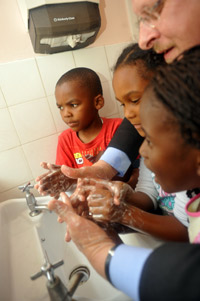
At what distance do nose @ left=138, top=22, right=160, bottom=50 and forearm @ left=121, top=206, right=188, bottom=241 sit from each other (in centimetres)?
47

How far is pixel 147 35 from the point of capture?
0.49 m

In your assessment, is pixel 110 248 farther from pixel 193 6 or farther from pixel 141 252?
pixel 193 6

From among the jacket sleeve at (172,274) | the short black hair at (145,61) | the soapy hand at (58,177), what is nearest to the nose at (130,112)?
the short black hair at (145,61)

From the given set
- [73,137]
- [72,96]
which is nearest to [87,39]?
[72,96]

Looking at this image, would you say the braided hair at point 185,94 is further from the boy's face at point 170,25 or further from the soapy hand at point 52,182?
the soapy hand at point 52,182

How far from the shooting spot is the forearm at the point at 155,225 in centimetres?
56

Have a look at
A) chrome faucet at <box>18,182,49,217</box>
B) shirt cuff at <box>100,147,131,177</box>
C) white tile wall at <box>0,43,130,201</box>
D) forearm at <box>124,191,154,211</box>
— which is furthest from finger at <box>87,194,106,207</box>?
white tile wall at <box>0,43,130,201</box>

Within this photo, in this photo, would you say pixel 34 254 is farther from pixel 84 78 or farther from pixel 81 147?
pixel 84 78

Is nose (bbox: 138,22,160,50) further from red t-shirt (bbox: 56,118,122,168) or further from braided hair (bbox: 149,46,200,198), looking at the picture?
red t-shirt (bbox: 56,118,122,168)

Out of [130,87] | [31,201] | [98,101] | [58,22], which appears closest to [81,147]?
[98,101]

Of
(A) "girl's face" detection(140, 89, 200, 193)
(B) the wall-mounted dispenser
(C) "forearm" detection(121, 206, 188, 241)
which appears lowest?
A: (C) "forearm" detection(121, 206, 188, 241)

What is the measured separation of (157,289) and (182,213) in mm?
298

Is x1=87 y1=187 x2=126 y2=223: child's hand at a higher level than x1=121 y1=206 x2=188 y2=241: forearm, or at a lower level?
higher

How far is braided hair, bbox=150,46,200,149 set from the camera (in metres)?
0.34
